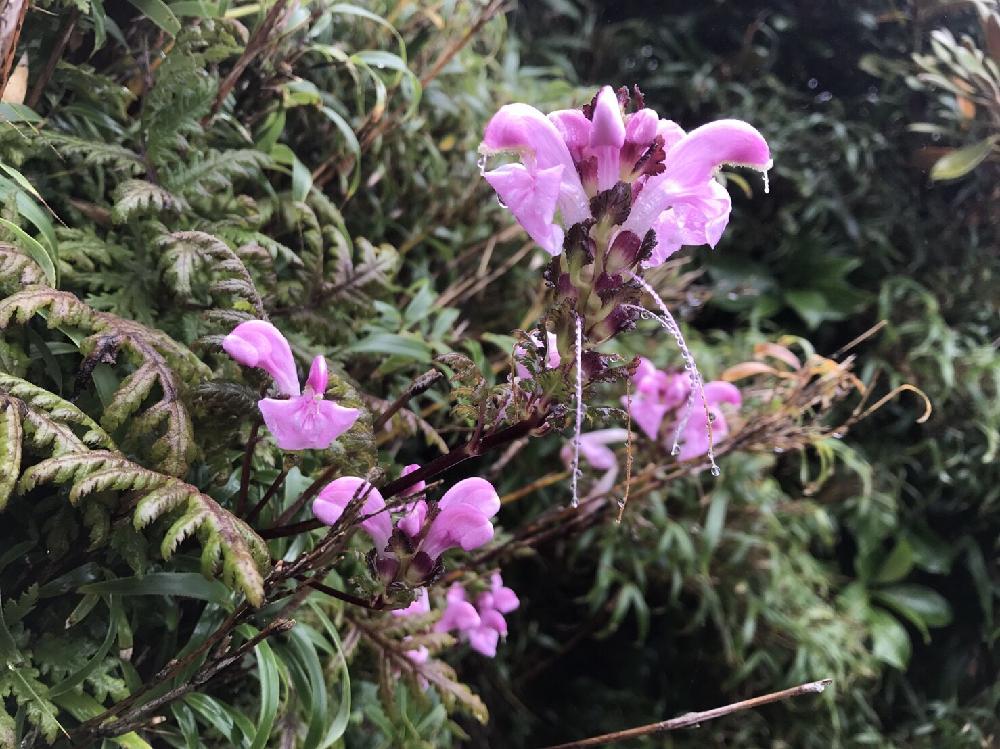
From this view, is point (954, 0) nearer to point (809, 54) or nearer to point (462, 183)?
point (809, 54)

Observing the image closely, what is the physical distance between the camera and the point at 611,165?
479 millimetres

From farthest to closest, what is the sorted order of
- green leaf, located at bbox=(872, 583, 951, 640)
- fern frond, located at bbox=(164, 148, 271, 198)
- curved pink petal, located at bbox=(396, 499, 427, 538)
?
green leaf, located at bbox=(872, 583, 951, 640) < fern frond, located at bbox=(164, 148, 271, 198) < curved pink petal, located at bbox=(396, 499, 427, 538)

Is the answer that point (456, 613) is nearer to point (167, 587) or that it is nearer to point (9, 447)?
point (167, 587)

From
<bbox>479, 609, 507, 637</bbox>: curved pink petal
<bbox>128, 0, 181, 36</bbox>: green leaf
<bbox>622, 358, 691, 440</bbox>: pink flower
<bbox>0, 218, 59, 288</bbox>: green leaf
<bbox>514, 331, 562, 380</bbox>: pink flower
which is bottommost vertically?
<bbox>479, 609, 507, 637</bbox>: curved pink petal

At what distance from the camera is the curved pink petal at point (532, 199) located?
46 cm

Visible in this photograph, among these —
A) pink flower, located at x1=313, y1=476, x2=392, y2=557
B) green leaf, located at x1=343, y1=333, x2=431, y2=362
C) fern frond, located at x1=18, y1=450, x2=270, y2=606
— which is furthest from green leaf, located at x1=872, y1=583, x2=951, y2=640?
fern frond, located at x1=18, y1=450, x2=270, y2=606

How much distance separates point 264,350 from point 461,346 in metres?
0.45

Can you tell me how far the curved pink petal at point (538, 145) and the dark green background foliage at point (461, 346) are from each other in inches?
5.6

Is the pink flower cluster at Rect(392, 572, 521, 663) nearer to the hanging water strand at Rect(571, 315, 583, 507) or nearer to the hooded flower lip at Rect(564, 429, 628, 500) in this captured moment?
the hooded flower lip at Rect(564, 429, 628, 500)

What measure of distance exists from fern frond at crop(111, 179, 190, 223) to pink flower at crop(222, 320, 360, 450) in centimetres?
16

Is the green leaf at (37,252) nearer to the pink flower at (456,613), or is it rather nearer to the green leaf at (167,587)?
the green leaf at (167,587)

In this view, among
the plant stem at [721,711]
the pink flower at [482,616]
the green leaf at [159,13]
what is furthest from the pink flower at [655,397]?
the green leaf at [159,13]

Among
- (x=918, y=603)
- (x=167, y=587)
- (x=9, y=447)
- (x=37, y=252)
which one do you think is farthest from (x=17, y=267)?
(x=918, y=603)

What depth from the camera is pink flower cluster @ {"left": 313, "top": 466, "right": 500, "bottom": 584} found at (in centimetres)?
51
